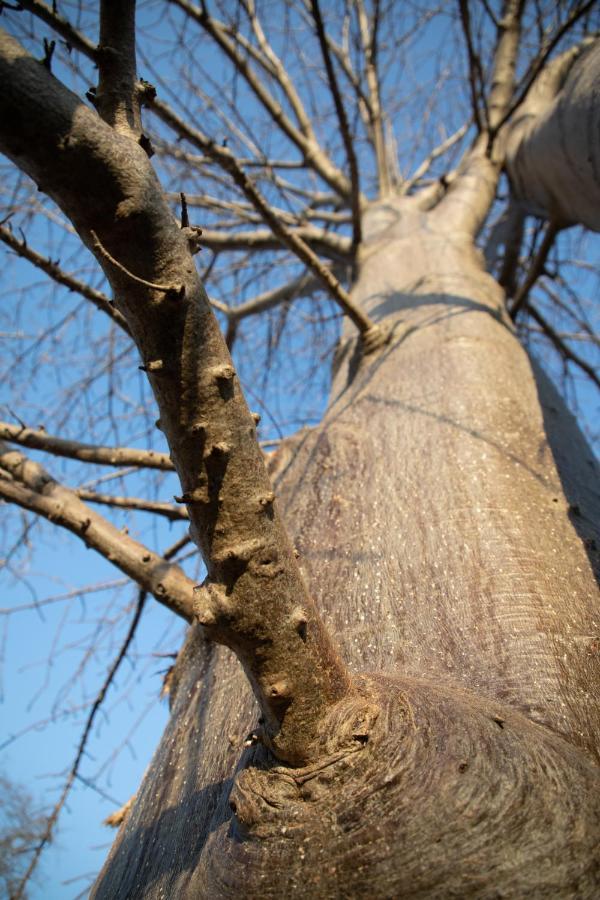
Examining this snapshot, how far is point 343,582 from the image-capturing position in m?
1.04

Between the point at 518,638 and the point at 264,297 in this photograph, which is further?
the point at 264,297

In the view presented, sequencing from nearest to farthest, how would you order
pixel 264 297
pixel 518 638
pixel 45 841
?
pixel 518 638, pixel 45 841, pixel 264 297

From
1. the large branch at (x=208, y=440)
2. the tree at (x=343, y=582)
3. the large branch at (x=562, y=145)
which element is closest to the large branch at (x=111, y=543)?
the tree at (x=343, y=582)

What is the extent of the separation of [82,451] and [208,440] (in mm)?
1012

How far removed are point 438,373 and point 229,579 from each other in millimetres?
908

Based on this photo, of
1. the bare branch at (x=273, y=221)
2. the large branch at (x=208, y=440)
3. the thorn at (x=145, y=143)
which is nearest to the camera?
the large branch at (x=208, y=440)

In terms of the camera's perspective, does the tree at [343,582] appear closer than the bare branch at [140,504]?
Yes

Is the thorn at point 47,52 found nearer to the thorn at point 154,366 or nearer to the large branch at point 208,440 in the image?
the large branch at point 208,440

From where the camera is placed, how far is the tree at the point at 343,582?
2.01ft

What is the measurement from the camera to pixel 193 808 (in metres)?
0.82

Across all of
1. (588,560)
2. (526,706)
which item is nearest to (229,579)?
(526,706)

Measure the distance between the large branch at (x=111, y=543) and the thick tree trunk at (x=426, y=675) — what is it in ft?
0.51

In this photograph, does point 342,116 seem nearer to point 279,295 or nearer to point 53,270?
point 53,270

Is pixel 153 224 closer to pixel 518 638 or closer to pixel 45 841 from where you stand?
pixel 518 638
